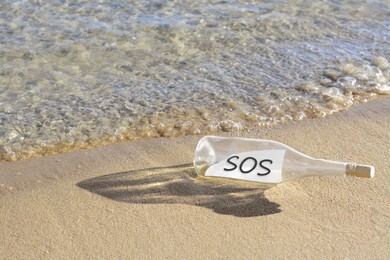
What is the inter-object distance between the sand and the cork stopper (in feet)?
0.55

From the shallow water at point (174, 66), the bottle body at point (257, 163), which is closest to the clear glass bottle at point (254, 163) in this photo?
the bottle body at point (257, 163)

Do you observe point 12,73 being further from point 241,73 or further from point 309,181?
point 309,181

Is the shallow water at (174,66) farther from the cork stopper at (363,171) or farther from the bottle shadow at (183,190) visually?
the cork stopper at (363,171)

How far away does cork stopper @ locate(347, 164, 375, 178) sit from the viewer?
83.0 inches

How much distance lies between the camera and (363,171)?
6.97ft

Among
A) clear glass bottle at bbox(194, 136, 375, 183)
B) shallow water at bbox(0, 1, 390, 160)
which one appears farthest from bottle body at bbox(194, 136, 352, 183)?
shallow water at bbox(0, 1, 390, 160)

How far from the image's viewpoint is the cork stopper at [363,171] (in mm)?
2109

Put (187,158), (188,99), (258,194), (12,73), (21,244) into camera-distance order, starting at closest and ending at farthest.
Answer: (21,244) < (258,194) < (187,158) < (188,99) < (12,73)

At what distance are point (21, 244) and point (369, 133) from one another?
1.60 meters

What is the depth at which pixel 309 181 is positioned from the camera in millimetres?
2408

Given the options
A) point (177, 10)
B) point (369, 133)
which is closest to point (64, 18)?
point (177, 10)

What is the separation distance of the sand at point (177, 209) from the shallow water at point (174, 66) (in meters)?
0.25

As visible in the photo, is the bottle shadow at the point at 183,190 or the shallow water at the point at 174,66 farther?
the shallow water at the point at 174,66

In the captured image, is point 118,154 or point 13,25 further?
point 13,25
